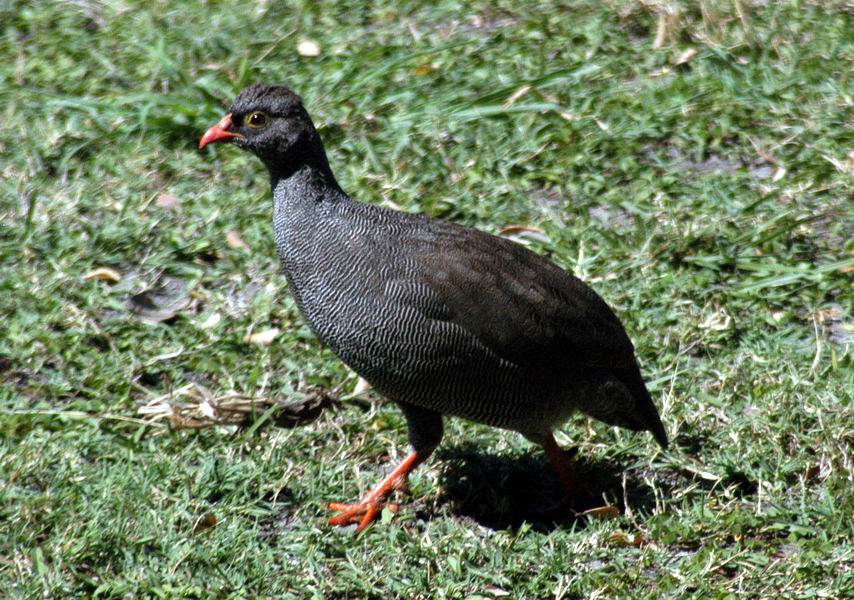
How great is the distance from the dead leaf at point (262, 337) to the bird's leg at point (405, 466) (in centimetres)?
118

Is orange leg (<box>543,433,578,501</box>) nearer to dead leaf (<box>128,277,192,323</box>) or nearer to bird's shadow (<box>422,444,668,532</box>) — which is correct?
bird's shadow (<box>422,444,668,532</box>)

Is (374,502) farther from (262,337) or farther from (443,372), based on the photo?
(262,337)

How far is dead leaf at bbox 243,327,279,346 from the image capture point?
6.27 meters

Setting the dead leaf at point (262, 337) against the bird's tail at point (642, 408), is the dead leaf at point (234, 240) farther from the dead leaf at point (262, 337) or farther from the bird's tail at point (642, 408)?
the bird's tail at point (642, 408)

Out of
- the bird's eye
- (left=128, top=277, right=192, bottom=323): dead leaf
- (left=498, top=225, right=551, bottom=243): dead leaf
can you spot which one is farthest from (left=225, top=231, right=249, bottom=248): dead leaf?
the bird's eye

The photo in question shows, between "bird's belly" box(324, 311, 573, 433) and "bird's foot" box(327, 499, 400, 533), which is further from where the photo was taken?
"bird's foot" box(327, 499, 400, 533)

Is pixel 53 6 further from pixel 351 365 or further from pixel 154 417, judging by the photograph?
pixel 351 365

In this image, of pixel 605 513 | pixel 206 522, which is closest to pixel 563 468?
pixel 605 513

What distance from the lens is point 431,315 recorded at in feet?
16.1

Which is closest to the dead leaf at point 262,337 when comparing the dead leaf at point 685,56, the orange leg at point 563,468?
the orange leg at point 563,468

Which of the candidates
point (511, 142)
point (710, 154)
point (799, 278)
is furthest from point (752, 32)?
point (799, 278)

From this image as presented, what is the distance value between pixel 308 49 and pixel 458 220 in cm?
209

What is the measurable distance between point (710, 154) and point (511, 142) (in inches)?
45.3

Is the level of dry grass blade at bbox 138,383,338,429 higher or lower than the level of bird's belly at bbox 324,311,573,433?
lower
